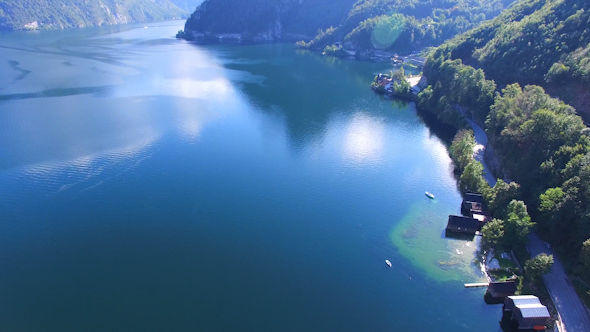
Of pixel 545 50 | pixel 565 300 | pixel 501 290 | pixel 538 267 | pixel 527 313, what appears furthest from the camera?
pixel 545 50

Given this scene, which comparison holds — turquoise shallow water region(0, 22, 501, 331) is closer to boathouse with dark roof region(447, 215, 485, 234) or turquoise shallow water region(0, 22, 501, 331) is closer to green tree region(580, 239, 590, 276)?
boathouse with dark roof region(447, 215, 485, 234)

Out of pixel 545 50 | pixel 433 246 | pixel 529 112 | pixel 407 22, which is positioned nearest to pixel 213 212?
pixel 433 246

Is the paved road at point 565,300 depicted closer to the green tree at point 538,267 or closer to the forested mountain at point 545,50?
Answer: the green tree at point 538,267

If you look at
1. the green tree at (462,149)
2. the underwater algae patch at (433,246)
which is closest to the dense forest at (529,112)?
the green tree at (462,149)

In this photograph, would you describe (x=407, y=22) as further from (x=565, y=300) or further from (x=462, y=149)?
(x=565, y=300)

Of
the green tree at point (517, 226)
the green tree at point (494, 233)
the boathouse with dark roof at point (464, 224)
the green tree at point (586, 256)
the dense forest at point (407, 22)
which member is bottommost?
the boathouse with dark roof at point (464, 224)

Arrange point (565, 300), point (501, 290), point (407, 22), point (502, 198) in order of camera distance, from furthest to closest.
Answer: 1. point (407, 22)
2. point (502, 198)
3. point (501, 290)
4. point (565, 300)
